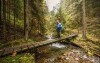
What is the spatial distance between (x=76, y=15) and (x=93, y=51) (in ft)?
65.0

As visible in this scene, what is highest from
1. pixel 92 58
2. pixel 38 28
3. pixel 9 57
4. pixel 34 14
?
pixel 34 14

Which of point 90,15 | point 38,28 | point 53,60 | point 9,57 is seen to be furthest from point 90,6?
point 9,57

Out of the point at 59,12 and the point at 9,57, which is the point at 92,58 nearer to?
the point at 9,57

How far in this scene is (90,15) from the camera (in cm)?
3147

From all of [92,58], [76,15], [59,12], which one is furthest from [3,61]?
[76,15]

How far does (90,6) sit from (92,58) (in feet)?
74.6

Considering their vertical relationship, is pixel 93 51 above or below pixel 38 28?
below

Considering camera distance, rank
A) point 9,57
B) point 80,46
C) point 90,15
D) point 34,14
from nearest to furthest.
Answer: point 9,57
point 80,46
point 34,14
point 90,15

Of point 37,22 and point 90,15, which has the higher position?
point 90,15

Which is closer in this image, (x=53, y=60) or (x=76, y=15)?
(x=53, y=60)

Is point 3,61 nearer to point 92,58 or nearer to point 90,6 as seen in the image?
point 92,58

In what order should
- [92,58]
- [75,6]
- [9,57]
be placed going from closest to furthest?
[9,57], [92,58], [75,6]

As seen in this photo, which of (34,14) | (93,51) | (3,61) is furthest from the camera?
(34,14)

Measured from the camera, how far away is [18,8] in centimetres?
1967
